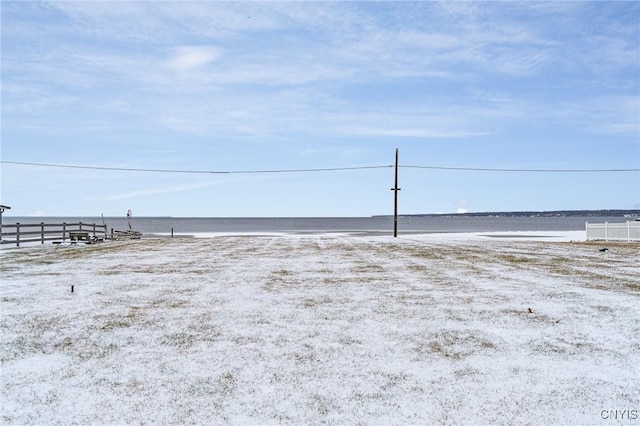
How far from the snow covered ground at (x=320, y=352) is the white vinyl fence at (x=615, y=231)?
24564 mm

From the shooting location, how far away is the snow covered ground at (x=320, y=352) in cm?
486

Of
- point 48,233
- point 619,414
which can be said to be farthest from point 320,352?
point 48,233

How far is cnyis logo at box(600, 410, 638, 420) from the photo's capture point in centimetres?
474

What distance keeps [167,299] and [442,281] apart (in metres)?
6.91

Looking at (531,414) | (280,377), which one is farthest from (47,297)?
(531,414)

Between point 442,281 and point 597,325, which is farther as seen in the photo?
point 442,281

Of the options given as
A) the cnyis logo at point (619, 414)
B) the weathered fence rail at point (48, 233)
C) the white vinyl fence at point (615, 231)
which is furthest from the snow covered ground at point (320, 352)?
the white vinyl fence at point (615, 231)

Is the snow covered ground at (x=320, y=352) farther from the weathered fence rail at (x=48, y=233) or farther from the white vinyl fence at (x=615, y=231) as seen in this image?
the white vinyl fence at (x=615, y=231)

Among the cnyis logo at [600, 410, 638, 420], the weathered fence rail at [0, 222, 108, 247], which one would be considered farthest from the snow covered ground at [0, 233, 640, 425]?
the weathered fence rail at [0, 222, 108, 247]

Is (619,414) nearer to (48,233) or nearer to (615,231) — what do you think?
(615,231)

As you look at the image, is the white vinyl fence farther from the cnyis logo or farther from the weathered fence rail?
the weathered fence rail

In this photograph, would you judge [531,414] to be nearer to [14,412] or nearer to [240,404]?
[240,404]

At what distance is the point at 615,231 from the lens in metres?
34.9

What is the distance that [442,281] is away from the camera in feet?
43.0
